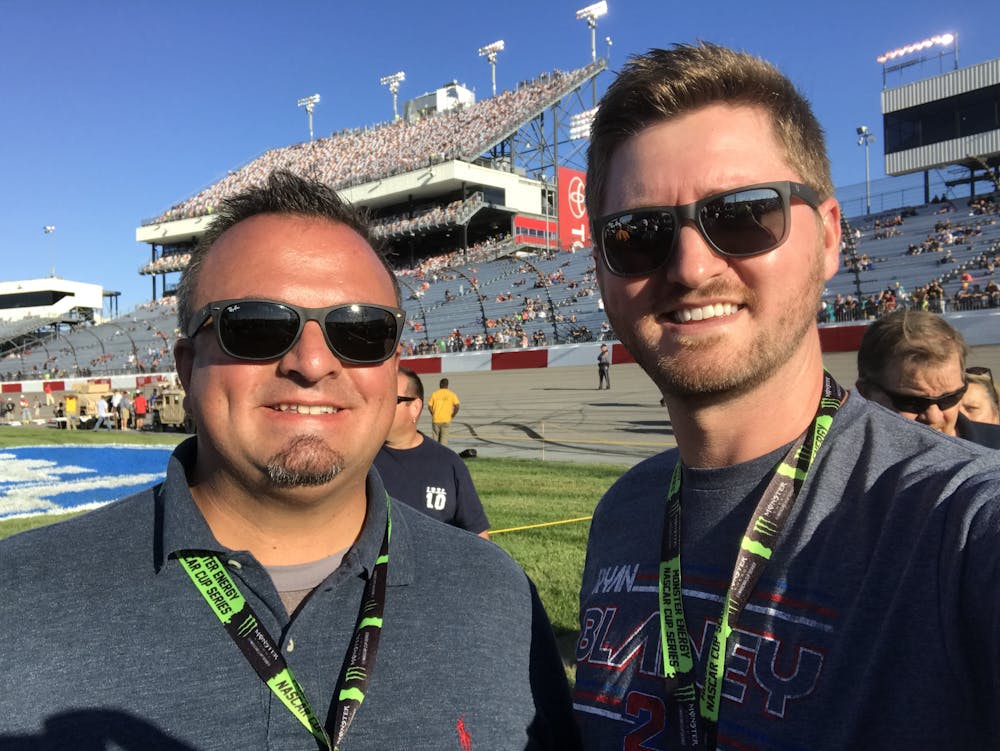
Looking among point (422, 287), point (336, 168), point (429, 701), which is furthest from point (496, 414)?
point (336, 168)

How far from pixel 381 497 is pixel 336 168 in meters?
77.2

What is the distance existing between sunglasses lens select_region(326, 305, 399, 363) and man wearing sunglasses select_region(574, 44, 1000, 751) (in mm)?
650

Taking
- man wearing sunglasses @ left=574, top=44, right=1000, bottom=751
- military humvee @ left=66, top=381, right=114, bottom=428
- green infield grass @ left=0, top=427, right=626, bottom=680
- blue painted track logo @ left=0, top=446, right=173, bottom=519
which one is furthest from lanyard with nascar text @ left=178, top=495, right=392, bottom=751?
military humvee @ left=66, top=381, right=114, bottom=428

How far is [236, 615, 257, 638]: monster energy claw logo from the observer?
1748mm

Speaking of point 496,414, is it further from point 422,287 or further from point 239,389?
point 422,287

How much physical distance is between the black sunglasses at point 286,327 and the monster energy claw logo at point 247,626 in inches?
26.7

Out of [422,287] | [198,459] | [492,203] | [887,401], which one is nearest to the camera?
[198,459]

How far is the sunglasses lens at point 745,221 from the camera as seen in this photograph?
5.90 feet

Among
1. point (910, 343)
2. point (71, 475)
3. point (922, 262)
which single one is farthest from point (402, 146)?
point (910, 343)

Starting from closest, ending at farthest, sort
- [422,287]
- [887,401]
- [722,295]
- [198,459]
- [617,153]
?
[722,295] < [617,153] < [198,459] < [887,401] < [422,287]

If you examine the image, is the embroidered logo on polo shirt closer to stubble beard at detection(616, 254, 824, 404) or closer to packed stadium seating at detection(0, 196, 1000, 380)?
stubble beard at detection(616, 254, 824, 404)

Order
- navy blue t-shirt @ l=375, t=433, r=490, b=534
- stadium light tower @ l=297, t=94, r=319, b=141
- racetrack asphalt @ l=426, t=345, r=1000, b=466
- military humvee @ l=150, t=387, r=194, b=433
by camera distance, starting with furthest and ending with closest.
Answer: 1. stadium light tower @ l=297, t=94, r=319, b=141
2. military humvee @ l=150, t=387, r=194, b=433
3. racetrack asphalt @ l=426, t=345, r=1000, b=466
4. navy blue t-shirt @ l=375, t=433, r=490, b=534

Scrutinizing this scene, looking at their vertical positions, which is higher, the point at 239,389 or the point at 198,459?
the point at 239,389

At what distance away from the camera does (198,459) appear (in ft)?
7.04
